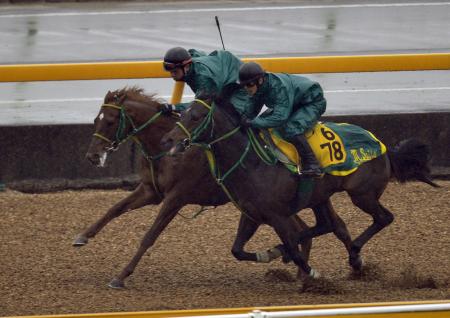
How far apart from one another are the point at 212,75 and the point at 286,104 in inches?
36.0

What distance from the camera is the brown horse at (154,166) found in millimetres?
10109

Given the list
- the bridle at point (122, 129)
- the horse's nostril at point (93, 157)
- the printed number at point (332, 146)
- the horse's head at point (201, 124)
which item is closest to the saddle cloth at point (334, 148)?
Answer: the printed number at point (332, 146)

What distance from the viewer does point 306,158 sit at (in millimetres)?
9914

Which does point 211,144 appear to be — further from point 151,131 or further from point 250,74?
point 151,131

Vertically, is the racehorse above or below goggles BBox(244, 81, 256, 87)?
below

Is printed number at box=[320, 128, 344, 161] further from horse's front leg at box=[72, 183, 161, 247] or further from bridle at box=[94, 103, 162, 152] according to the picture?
horse's front leg at box=[72, 183, 161, 247]

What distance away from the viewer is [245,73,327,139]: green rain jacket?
9.68 metres

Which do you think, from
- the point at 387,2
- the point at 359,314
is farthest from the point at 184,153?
the point at 387,2

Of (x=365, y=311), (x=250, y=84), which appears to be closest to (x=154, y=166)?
(x=250, y=84)

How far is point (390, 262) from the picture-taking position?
10.9 meters

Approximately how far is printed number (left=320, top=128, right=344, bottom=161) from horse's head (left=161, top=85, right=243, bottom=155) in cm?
84

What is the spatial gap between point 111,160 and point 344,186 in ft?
12.3

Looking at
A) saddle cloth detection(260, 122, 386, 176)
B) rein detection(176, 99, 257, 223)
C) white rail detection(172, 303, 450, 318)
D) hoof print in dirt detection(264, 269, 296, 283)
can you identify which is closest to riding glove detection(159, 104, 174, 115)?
rein detection(176, 99, 257, 223)

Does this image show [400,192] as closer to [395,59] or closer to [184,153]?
[395,59]
